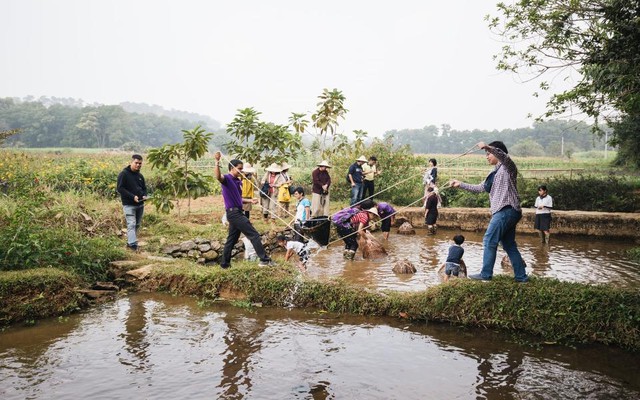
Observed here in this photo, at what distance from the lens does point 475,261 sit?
10.1 m

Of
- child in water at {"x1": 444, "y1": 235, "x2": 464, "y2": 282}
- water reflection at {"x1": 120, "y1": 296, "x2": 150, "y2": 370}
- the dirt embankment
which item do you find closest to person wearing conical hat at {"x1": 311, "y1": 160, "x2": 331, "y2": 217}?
the dirt embankment

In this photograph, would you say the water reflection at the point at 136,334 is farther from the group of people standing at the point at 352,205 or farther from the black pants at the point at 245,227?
the black pants at the point at 245,227

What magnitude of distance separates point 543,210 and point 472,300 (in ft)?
21.4

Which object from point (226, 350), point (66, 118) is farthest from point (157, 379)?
point (66, 118)

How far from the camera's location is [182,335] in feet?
20.2

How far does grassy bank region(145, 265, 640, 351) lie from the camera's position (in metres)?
5.76

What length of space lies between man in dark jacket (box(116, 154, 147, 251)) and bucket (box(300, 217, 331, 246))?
3.31m

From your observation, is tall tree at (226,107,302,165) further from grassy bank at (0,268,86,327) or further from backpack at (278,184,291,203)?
grassy bank at (0,268,86,327)

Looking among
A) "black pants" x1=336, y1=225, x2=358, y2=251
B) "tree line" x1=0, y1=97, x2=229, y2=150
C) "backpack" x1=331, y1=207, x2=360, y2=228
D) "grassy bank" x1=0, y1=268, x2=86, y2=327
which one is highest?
"tree line" x1=0, y1=97, x2=229, y2=150

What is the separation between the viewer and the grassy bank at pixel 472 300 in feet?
18.9

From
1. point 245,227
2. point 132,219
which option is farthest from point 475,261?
point 132,219

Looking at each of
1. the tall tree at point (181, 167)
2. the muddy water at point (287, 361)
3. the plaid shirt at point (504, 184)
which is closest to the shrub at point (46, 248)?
the muddy water at point (287, 361)

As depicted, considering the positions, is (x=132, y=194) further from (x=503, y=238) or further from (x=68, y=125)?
(x=68, y=125)

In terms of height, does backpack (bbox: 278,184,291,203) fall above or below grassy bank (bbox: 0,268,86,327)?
above
